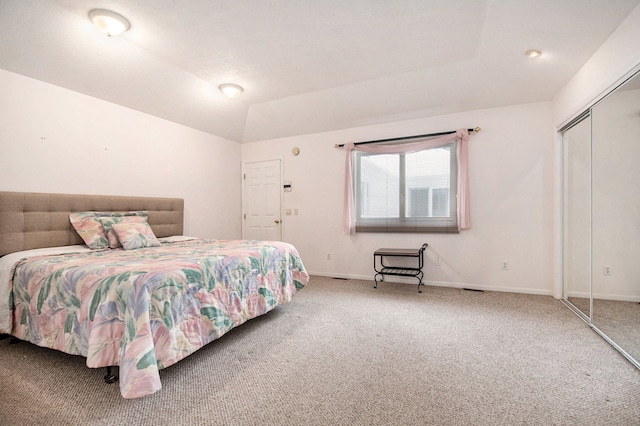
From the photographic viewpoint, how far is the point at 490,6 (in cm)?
223

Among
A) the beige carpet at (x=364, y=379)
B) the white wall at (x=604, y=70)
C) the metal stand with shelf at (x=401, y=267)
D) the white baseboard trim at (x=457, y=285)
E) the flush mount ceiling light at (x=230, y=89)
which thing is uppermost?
the flush mount ceiling light at (x=230, y=89)

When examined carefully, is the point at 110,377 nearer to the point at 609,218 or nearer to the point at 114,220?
the point at 114,220

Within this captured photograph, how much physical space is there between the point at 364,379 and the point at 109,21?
11.0 ft

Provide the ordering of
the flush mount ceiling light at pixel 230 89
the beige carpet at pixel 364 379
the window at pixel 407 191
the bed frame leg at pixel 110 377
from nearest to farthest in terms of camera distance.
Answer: the beige carpet at pixel 364 379 < the bed frame leg at pixel 110 377 < the flush mount ceiling light at pixel 230 89 < the window at pixel 407 191

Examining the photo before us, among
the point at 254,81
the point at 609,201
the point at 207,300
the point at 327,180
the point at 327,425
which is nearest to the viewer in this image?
the point at 327,425

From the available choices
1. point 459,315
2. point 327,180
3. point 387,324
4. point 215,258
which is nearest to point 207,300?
point 215,258

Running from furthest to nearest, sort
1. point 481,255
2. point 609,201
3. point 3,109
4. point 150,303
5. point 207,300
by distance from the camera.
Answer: point 481,255, point 3,109, point 609,201, point 207,300, point 150,303

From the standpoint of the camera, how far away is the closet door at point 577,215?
2.75m

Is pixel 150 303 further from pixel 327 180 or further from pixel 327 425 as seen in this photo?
pixel 327 180

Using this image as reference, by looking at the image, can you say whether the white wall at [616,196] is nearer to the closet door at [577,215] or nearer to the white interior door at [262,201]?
the closet door at [577,215]

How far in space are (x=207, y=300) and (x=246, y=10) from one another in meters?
2.27

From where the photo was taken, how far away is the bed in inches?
63.9

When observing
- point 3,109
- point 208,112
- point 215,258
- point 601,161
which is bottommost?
point 215,258

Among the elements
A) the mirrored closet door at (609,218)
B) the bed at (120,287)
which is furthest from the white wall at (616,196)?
the bed at (120,287)
